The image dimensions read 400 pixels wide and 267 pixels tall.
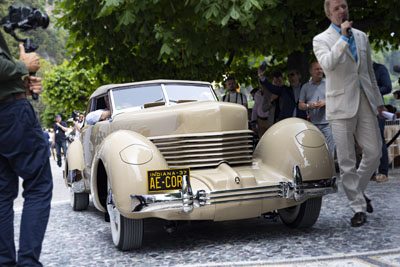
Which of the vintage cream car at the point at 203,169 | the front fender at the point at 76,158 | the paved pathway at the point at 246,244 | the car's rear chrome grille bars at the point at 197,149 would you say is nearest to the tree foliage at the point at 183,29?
the front fender at the point at 76,158

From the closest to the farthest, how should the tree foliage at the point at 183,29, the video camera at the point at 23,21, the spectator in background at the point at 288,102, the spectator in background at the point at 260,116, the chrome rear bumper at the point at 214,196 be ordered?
the video camera at the point at 23,21 < the chrome rear bumper at the point at 214,196 < the tree foliage at the point at 183,29 < the spectator in background at the point at 288,102 < the spectator in background at the point at 260,116

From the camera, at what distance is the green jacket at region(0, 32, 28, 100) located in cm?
329

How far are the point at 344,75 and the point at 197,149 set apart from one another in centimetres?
157

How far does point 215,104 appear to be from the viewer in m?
5.04

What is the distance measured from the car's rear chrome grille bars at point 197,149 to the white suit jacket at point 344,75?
102cm

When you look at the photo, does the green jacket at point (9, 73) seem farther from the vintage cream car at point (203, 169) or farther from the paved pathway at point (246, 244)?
the paved pathway at point (246, 244)

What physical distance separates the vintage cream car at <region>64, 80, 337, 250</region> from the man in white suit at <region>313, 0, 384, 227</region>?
211 mm

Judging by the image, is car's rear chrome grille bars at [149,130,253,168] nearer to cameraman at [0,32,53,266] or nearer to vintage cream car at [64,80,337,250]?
vintage cream car at [64,80,337,250]

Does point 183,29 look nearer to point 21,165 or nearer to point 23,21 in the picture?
point 23,21

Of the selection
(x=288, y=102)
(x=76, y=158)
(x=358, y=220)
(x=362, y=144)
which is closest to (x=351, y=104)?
(x=362, y=144)

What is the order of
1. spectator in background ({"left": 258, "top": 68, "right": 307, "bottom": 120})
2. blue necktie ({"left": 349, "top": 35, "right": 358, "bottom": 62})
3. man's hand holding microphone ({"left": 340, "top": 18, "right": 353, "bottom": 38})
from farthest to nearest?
spectator in background ({"left": 258, "top": 68, "right": 307, "bottom": 120}) → blue necktie ({"left": 349, "top": 35, "right": 358, "bottom": 62}) → man's hand holding microphone ({"left": 340, "top": 18, "right": 353, "bottom": 38})

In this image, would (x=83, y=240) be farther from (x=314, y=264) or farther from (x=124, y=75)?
(x=124, y=75)

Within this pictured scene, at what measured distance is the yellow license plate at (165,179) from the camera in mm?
4344

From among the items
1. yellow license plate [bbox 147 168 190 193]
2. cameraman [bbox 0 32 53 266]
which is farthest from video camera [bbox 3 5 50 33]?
yellow license plate [bbox 147 168 190 193]
